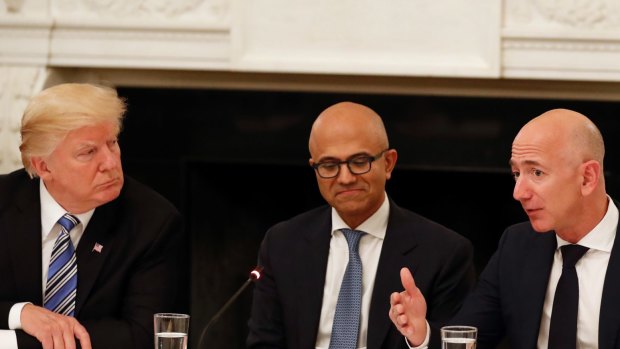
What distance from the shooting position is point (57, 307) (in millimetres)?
3082

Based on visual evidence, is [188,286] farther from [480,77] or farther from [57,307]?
[57,307]

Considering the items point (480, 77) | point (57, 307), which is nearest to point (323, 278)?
point (57, 307)

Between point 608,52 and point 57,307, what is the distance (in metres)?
2.43

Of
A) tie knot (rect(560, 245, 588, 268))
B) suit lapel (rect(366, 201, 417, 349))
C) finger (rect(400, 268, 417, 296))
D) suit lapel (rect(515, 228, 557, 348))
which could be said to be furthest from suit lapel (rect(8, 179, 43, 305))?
tie knot (rect(560, 245, 588, 268))

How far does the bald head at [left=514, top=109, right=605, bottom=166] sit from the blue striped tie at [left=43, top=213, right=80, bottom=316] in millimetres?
1238

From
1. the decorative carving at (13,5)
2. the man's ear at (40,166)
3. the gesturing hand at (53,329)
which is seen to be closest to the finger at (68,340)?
the gesturing hand at (53,329)

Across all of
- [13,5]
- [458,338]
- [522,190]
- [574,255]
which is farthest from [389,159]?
[13,5]

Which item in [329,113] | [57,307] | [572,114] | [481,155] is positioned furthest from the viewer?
[481,155]

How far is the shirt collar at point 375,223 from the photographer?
3.30 m

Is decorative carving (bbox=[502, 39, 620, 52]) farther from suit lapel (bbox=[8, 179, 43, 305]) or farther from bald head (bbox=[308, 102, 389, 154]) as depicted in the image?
suit lapel (bbox=[8, 179, 43, 305])

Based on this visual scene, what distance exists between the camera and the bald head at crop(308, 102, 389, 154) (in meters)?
3.26

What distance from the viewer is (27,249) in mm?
3090

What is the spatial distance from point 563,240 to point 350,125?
0.70 meters

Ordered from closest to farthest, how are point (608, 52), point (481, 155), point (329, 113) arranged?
point (329, 113) → point (608, 52) → point (481, 155)
